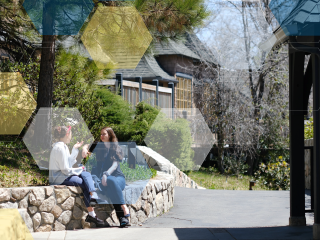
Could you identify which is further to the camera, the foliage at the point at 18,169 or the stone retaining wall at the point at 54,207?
the foliage at the point at 18,169

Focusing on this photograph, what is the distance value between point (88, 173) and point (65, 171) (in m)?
0.26

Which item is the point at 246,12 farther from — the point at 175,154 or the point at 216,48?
the point at 175,154

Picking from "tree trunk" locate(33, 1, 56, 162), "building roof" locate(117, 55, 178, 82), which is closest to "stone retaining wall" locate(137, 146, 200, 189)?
"building roof" locate(117, 55, 178, 82)

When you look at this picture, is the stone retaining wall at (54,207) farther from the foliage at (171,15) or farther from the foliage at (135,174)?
the foliage at (171,15)

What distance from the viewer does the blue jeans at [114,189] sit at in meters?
3.88

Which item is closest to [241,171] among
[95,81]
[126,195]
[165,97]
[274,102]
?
[274,102]

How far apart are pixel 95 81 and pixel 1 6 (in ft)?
5.99

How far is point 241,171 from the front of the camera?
9.45m
